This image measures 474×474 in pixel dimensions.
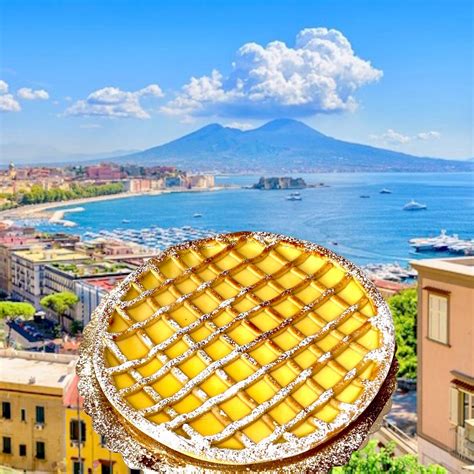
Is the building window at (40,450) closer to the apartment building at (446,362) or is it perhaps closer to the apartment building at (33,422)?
the apartment building at (33,422)

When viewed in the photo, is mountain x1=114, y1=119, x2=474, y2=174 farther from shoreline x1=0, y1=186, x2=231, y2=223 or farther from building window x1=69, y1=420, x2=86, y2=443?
building window x1=69, y1=420, x2=86, y2=443

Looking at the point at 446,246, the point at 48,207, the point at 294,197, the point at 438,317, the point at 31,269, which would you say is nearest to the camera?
the point at 438,317

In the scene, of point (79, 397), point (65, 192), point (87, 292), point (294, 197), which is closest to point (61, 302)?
point (87, 292)

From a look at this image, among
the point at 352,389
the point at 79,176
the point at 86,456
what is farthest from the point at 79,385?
the point at 79,176

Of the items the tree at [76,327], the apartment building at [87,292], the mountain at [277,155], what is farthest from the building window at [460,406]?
the mountain at [277,155]

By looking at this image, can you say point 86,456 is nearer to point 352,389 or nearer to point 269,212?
point 352,389

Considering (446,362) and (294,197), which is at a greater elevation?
(446,362)

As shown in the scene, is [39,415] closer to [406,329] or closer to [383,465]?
[383,465]
